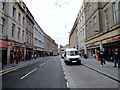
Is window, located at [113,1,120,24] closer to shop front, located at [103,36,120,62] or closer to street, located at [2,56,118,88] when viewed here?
shop front, located at [103,36,120,62]

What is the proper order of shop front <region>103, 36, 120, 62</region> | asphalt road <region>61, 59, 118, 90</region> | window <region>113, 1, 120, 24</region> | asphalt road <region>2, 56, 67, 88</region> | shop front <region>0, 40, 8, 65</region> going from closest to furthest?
asphalt road <region>61, 59, 118, 90</region>, asphalt road <region>2, 56, 67, 88</region>, window <region>113, 1, 120, 24</region>, shop front <region>103, 36, 120, 62</region>, shop front <region>0, 40, 8, 65</region>

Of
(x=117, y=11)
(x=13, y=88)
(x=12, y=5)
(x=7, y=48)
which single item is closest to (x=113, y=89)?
(x=13, y=88)

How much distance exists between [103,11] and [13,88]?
2281 centimetres

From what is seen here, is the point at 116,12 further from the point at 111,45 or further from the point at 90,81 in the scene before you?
the point at 90,81

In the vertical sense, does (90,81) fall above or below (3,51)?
below

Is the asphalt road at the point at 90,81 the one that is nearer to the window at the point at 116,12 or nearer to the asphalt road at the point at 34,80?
the asphalt road at the point at 34,80

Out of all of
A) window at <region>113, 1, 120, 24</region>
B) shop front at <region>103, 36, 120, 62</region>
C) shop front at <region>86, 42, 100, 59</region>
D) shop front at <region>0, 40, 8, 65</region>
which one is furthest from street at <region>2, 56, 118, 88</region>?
shop front at <region>86, 42, 100, 59</region>

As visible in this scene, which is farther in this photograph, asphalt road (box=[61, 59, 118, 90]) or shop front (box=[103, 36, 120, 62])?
shop front (box=[103, 36, 120, 62])

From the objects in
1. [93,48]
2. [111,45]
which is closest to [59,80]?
[111,45]

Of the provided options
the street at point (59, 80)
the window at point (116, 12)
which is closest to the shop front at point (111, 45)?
the window at point (116, 12)

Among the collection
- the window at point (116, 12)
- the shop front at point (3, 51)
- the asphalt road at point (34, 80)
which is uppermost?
the window at point (116, 12)

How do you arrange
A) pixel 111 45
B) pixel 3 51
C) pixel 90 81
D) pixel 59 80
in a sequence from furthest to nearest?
pixel 3 51, pixel 111 45, pixel 59 80, pixel 90 81

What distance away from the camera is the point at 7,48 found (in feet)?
81.3

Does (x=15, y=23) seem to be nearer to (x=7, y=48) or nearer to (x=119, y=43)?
(x=7, y=48)
